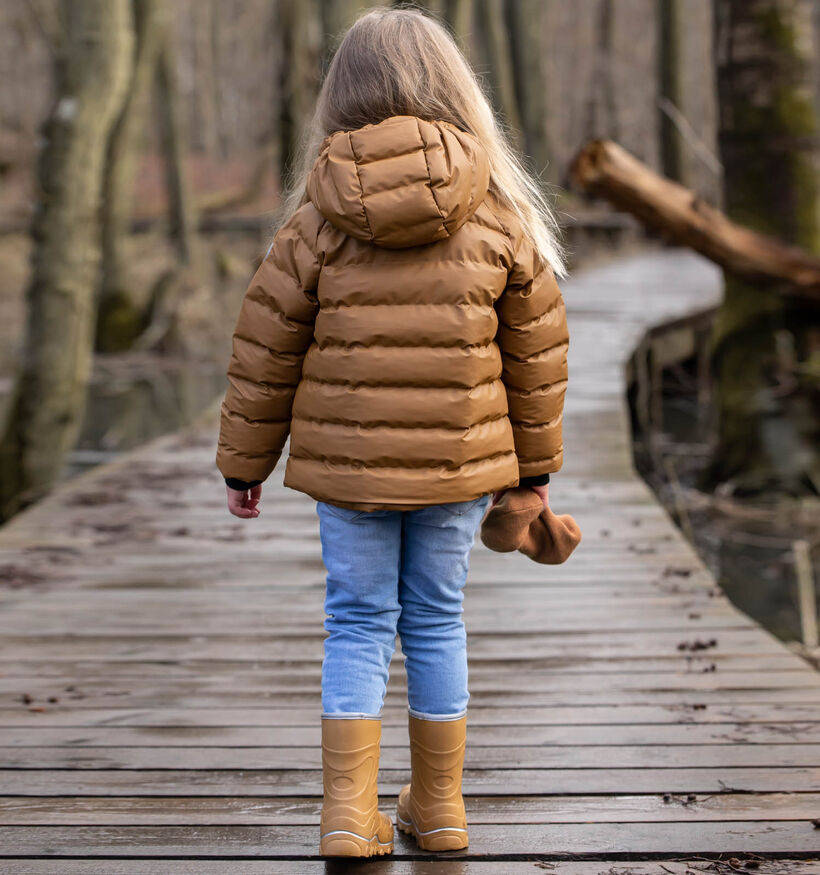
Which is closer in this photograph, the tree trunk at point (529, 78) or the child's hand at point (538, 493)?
the child's hand at point (538, 493)

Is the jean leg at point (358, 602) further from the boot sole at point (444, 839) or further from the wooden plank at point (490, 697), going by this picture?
the wooden plank at point (490, 697)

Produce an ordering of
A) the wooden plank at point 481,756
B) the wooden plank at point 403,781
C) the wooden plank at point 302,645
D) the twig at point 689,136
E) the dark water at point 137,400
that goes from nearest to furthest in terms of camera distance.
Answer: the wooden plank at point 403,781 → the wooden plank at point 481,756 → the wooden plank at point 302,645 → the twig at point 689,136 → the dark water at point 137,400

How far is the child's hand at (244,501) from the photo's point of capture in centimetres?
242

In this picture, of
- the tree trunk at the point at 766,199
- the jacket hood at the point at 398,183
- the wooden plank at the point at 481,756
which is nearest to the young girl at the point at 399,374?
the jacket hood at the point at 398,183

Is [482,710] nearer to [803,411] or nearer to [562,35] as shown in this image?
[803,411]

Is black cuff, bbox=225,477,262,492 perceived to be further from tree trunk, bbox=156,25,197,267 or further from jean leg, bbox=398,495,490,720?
tree trunk, bbox=156,25,197,267

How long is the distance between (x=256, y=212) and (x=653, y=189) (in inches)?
885

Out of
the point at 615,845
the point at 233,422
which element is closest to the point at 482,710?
the point at 615,845

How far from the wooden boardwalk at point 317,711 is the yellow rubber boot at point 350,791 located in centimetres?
9

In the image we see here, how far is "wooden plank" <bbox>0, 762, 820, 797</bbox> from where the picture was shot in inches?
102

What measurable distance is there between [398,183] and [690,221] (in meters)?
5.55

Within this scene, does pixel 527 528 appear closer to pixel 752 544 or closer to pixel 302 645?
pixel 302 645

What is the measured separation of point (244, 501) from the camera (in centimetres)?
244

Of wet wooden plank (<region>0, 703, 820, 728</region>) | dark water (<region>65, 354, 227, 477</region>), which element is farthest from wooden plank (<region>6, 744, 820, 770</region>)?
dark water (<region>65, 354, 227, 477</region>)
